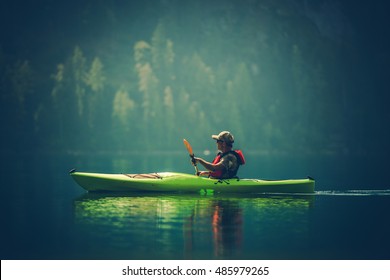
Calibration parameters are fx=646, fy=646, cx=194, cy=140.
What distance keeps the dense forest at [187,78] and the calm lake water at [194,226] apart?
59.2 meters

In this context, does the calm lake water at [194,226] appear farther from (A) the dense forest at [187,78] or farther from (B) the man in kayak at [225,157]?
(A) the dense forest at [187,78]

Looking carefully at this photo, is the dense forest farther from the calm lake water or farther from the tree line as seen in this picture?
the calm lake water

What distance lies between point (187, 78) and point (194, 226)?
90.5m

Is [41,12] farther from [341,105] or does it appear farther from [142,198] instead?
[142,198]

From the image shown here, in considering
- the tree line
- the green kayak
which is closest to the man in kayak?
the green kayak

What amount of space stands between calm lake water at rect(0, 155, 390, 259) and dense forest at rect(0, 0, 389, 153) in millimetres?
59208

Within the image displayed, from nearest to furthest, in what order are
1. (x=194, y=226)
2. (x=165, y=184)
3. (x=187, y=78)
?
(x=194, y=226) < (x=165, y=184) < (x=187, y=78)

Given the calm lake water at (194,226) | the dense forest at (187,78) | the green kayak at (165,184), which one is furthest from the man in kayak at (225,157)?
the dense forest at (187,78)

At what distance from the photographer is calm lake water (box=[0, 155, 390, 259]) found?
474 inches

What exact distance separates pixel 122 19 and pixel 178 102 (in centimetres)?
4309

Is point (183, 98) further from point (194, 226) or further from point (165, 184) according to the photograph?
point (194, 226)

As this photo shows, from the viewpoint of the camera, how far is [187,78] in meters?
104

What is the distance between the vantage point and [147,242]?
12695 millimetres

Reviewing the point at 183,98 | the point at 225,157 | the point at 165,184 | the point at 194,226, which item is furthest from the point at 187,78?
the point at 194,226
